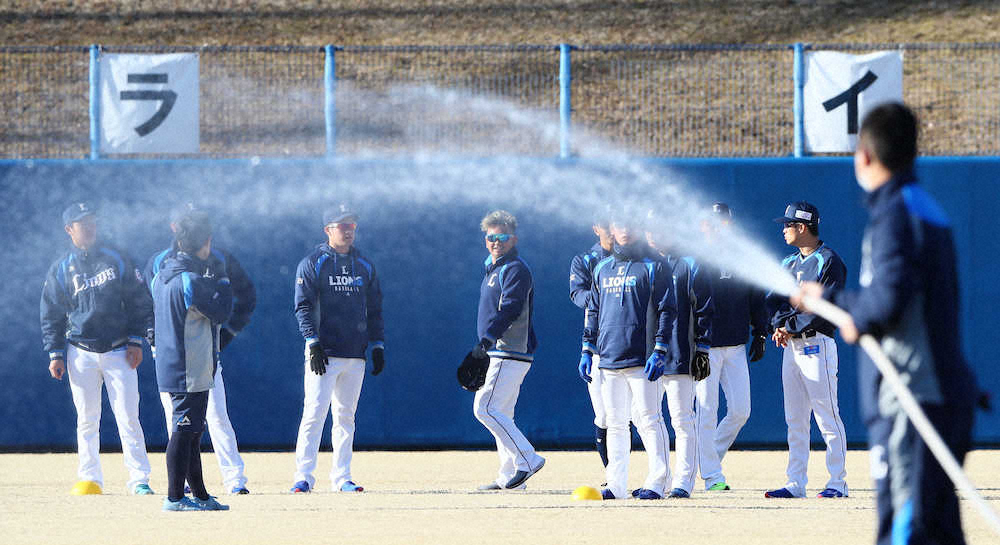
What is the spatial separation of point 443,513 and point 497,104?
1134 cm

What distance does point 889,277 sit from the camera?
4.36 meters

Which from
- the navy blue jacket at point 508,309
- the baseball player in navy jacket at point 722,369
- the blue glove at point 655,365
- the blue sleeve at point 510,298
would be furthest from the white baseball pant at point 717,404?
the blue sleeve at point 510,298

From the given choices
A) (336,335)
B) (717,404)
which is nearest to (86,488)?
(336,335)

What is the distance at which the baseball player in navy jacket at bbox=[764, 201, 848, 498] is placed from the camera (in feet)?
30.9

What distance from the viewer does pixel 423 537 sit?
7.46 metres

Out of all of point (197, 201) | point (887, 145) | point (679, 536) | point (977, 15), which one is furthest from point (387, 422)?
point (977, 15)

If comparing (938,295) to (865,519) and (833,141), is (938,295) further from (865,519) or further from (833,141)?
(833,141)

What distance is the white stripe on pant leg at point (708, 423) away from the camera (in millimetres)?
9977

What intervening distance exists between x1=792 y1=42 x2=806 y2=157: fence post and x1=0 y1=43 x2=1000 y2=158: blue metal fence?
2.26 m

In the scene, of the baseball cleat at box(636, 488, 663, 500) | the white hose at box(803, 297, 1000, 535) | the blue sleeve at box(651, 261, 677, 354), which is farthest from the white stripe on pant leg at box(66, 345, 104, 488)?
the white hose at box(803, 297, 1000, 535)

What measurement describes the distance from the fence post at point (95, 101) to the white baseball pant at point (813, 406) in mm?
7138

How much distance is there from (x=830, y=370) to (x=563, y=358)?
4.02 meters

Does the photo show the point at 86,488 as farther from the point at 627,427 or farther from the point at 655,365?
the point at 655,365

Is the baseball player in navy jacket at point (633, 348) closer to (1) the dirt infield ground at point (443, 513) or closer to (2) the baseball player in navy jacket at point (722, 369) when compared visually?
(1) the dirt infield ground at point (443, 513)
